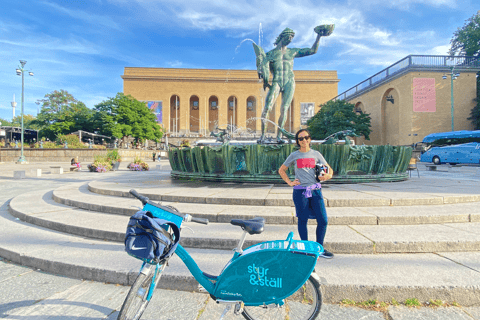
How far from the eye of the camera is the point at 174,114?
65.6 meters

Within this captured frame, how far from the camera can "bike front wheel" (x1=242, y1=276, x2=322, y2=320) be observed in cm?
218

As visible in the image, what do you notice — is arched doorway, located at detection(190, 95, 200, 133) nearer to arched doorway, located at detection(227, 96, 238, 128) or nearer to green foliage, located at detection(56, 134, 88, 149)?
arched doorway, located at detection(227, 96, 238, 128)

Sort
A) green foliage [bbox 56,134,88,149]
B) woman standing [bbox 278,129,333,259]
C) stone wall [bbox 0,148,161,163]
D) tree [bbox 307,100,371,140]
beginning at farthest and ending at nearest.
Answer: tree [bbox 307,100,371,140]
green foliage [bbox 56,134,88,149]
stone wall [bbox 0,148,161,163]
woman standing [bbox 278,129,333,259]

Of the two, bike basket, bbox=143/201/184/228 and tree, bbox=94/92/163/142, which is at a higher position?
tree, bbox=94/92/163/142

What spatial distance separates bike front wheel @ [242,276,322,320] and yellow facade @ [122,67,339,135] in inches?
2326

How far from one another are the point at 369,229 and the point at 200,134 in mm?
57324

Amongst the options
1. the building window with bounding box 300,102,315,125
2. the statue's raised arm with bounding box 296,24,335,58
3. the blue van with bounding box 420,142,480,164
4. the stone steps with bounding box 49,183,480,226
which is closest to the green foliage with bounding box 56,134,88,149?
the statue's raised arm with bounding box 296,24,335,58

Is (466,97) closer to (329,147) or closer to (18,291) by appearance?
(329,147)

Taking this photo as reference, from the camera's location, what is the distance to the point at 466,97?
34000mm

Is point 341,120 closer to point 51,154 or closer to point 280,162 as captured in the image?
point 280,162

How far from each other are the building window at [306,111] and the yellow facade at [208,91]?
655mm

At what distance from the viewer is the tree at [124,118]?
42594mm

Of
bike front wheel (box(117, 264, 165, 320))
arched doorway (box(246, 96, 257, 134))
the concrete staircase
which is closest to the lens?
bike front wheel (box(117, 264, 165, 320))

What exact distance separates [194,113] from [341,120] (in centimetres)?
3827
